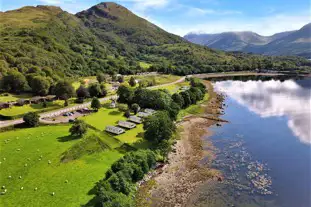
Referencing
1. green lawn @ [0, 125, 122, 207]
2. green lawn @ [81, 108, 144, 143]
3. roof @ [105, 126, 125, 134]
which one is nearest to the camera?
green lawn @ [0, 125, 122, 207]

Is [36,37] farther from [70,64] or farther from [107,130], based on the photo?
[107,130]

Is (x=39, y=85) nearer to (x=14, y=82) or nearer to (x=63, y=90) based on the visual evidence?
(x=63, y=90)

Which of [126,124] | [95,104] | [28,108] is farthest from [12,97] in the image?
[126,124]

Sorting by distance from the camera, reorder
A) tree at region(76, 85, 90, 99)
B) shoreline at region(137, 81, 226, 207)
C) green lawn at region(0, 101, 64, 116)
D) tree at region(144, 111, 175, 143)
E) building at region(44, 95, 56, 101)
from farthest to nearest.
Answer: tree at region(76, 85, 90, 99)
building at region(44, 95, 56, 101)
green lawn at region(0, 101, 64, 116)
tree at region(144, 111, 175, 143)
shoreline at region(137, 81, 226, 207)

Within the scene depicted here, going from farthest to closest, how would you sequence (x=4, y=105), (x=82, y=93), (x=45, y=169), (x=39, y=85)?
(x=82, y=93), (x=39, y=85), (x=4, y=105), (x=45, y=169)

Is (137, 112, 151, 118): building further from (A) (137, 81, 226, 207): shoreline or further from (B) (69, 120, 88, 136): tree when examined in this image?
(B) (69, 120, 88, 136): tree

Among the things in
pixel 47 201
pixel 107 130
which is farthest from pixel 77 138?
pixel 47 201

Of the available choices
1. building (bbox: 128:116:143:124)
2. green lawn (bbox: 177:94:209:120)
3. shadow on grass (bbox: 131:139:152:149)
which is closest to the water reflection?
green lawn (bbox: 177:94:209:120)
